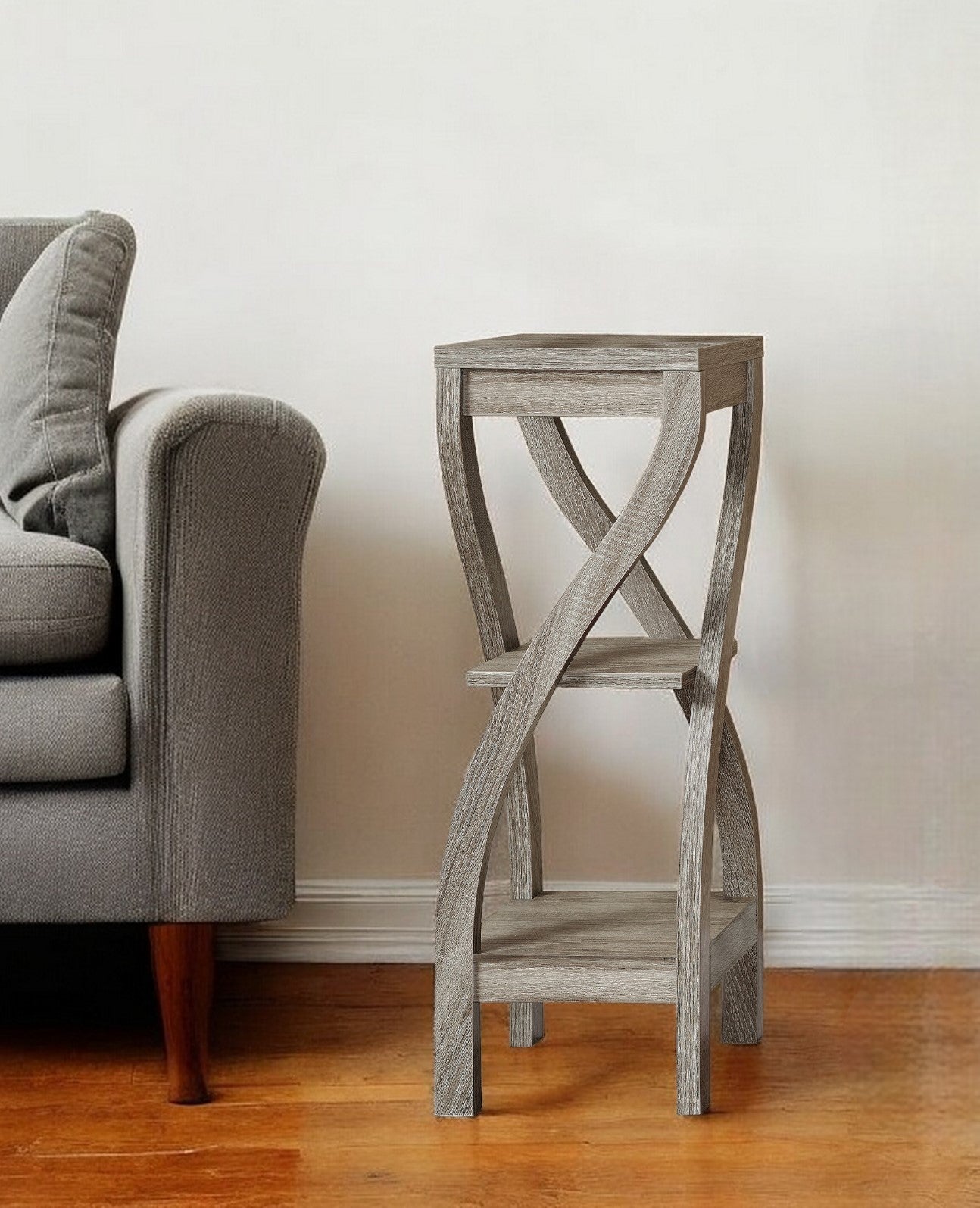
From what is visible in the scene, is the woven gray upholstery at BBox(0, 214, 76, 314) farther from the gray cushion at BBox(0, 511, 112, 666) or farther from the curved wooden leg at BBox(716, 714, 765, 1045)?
the curved wooden leg at BBox(716, 714, 765, 1045)

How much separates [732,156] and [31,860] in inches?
45.9

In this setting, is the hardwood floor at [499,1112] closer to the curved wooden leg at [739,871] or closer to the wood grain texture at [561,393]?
the curved wooden leg at [739,871]

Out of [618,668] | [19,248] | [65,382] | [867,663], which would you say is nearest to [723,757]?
[618,668]

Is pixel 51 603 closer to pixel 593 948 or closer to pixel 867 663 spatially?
pixel 593 948

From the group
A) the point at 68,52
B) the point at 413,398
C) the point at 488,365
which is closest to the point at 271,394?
the point at 413,398

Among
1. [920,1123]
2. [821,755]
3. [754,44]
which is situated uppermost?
[754,44]

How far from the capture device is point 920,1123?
5.08 ft

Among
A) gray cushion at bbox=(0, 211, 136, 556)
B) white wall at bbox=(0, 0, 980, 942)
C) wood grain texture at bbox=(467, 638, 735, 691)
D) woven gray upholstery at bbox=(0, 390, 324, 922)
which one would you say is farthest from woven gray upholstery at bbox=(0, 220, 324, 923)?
white wall at bbox=(0, 0, 980, 942)

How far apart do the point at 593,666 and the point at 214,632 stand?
362 mm

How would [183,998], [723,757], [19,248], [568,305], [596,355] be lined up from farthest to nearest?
1. [568,305]
2. [19,248]
3. [723,757]
4. [183,998]
5. [596,355]

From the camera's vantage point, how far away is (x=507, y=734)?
1.55 metres

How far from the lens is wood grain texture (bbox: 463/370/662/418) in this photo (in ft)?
5.01

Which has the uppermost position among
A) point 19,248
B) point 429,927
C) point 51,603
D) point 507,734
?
point 19,248

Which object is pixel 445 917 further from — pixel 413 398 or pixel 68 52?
pixel 68 52
